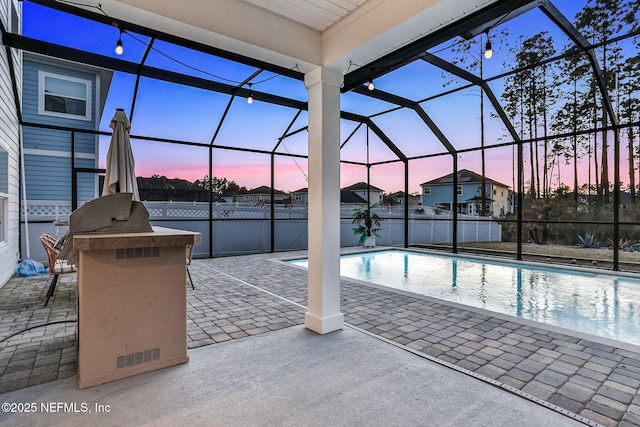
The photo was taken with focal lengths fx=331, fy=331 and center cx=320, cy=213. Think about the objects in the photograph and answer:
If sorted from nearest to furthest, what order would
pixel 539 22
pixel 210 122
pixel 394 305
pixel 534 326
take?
pixel 534 326
pixel 394 305
pixel 539 22
pixel 210 122

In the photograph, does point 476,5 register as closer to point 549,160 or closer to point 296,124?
point 296,124

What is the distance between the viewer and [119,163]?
3.52 metres

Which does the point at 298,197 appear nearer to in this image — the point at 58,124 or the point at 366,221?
the point at 366,221

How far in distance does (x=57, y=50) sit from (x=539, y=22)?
750cm

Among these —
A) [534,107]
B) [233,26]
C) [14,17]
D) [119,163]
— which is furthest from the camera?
[534,107]

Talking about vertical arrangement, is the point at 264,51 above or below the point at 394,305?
above

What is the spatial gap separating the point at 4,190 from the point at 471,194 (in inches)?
387

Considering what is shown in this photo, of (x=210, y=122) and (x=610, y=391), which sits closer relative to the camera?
(x=610, y=391)

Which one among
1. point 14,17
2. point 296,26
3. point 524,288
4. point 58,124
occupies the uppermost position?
point 14,17

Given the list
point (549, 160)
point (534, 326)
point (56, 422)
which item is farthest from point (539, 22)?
point (56, 422)

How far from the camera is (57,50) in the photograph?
4.96 meters

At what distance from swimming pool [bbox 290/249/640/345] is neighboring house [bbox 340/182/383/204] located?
2.69 meters

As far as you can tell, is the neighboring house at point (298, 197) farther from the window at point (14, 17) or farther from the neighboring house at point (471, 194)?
the window at point (14, 17)

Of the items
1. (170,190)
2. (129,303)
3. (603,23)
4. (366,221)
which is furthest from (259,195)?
(603,23)
